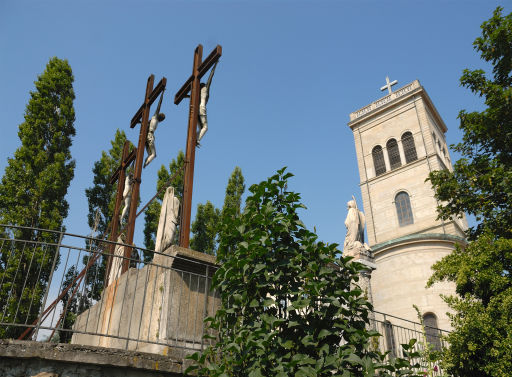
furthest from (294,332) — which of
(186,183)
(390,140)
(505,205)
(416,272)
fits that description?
(390,140)

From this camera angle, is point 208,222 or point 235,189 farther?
point 235,189

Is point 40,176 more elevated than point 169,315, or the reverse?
point 40,176

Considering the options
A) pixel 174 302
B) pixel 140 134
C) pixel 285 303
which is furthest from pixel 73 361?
pixel 140 134

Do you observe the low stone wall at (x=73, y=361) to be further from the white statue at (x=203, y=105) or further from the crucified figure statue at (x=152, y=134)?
the crucified figure statue at (x=152, y=134)

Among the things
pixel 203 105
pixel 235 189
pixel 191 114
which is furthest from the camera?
pixel 235 189

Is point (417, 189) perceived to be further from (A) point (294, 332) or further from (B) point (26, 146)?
(A) point (294, 332)

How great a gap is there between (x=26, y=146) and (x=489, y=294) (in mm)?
19067

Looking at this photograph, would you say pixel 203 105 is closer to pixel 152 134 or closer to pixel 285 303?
pixel 152 134

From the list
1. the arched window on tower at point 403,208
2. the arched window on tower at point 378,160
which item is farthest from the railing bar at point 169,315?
the arched window on tower at point 378,160

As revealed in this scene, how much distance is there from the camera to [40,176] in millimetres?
17859

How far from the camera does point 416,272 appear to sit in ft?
74.7

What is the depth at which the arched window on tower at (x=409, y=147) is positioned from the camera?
107 ft

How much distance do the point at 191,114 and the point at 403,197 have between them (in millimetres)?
26860

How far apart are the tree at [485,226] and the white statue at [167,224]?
626 cm
